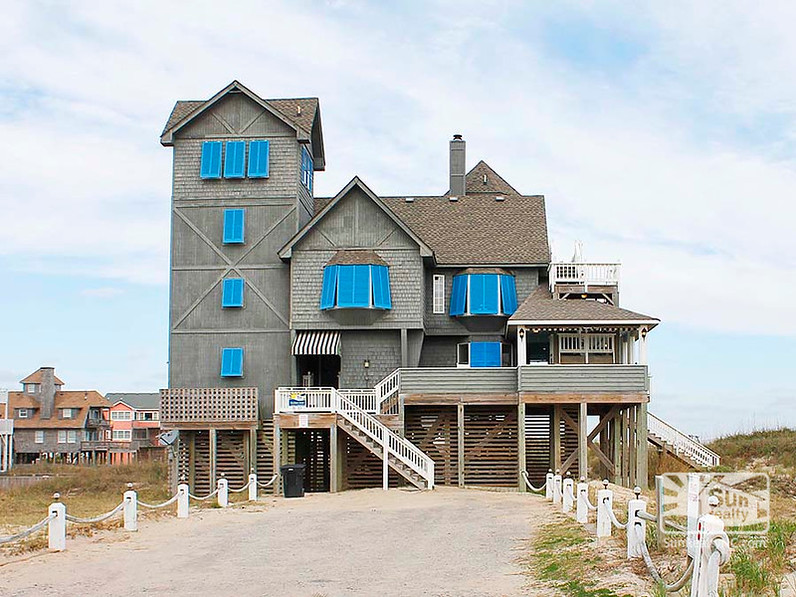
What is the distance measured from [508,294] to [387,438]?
8.39 meters

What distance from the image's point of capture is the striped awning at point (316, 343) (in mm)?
34844

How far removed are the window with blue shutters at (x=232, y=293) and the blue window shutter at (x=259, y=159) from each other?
3593mm

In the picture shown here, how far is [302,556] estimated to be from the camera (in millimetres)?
17047

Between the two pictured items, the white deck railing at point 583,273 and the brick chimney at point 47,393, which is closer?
the white deck railing at point 583,273

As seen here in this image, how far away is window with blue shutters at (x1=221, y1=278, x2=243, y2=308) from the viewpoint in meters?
36.0

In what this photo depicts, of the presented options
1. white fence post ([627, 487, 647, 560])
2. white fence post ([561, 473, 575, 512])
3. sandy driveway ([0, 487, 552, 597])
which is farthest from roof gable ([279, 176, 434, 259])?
white fence post ([627, 487, 647, 560])

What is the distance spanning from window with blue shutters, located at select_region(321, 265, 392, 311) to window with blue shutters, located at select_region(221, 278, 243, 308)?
3.06 metres

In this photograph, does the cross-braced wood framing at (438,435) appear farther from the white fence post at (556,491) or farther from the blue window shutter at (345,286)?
the white fence post at (556,491)

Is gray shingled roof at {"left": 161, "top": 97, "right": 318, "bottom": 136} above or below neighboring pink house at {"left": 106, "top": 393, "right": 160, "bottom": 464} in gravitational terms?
above

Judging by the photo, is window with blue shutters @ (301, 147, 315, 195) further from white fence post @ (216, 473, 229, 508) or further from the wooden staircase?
white fence post @ (216, 473, 229, 508)

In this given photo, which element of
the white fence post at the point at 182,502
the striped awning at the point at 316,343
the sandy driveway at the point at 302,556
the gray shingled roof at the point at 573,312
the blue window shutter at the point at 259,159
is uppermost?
the blue window shutter at the point at 259,159

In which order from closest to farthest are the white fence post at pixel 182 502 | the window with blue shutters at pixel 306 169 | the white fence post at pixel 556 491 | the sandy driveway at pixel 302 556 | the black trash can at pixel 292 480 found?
the sandy driveway at pixel 302 556 → the white fence post at pixel 182 502 → the white fence post at pixel 556 491 → the black trash can at pixel 292 480 → the window with blue shutters at pixel 306 169

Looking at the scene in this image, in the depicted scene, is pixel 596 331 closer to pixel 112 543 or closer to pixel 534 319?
pixel 534 319

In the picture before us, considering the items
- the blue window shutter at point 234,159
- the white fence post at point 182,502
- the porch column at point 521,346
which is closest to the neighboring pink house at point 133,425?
the blue window shutter at point 234,159
